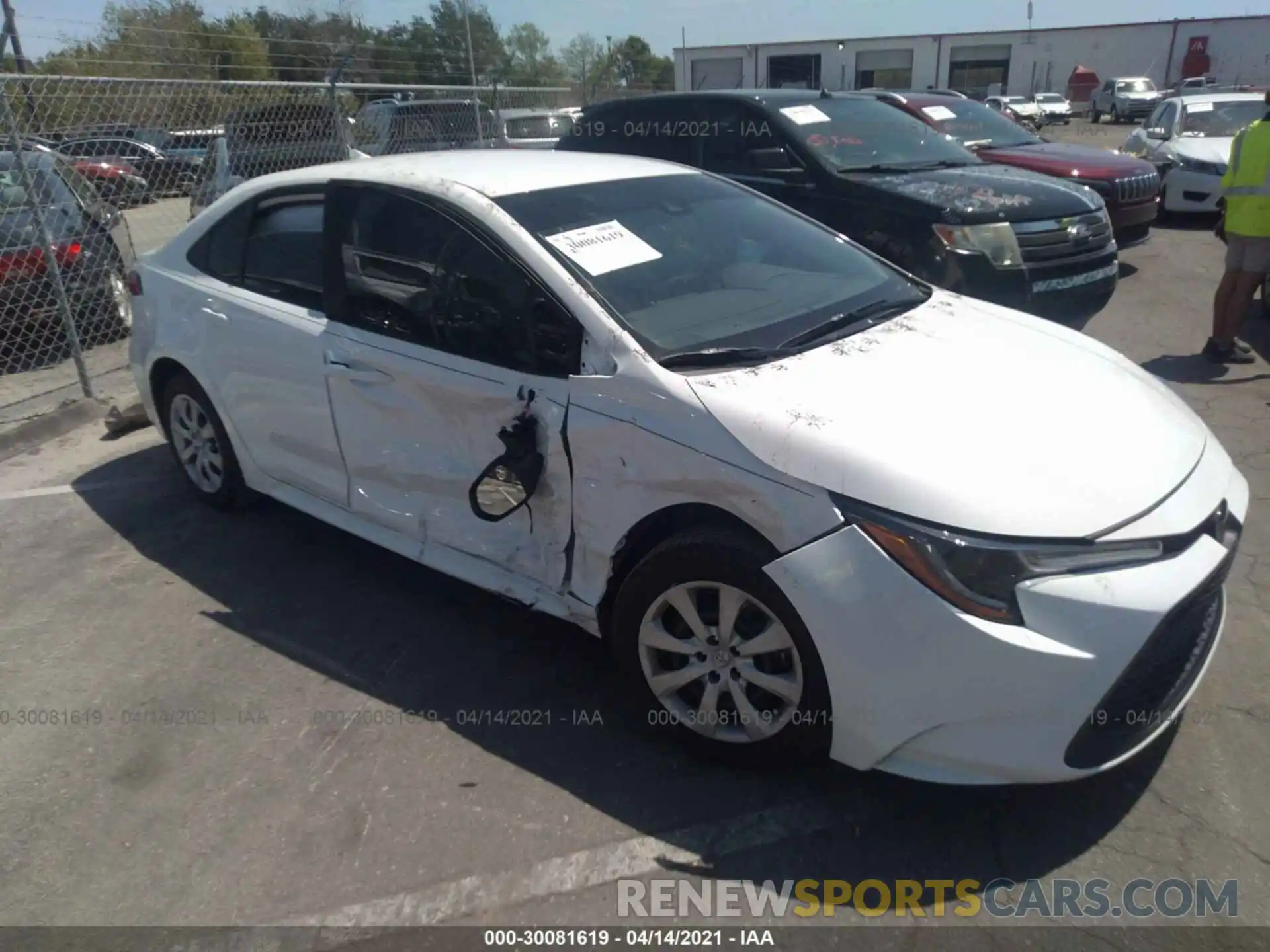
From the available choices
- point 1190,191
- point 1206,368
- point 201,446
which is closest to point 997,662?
point 201,446

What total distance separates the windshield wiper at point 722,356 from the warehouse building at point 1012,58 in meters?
52.3

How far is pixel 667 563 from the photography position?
2793mm

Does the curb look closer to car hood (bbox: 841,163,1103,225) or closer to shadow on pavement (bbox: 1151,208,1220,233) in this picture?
car hood (bbox: 841,163,1103,225)

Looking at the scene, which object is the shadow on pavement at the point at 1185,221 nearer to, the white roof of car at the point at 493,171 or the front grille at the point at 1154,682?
the white roof of car at the point at 493,171

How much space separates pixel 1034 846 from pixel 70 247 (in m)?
7.37

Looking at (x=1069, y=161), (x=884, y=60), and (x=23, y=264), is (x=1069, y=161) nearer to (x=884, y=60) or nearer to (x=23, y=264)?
(x=23, y=264)

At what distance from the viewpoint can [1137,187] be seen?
29.7 ft

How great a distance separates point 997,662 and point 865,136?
18.2 feet

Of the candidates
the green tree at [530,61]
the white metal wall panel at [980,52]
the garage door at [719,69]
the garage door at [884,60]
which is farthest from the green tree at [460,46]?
the white metal wall panel at [980,52]

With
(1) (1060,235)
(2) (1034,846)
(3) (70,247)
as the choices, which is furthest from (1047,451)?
(3) (70,247)

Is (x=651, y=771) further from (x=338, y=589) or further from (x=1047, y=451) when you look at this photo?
(x=338, y=589)

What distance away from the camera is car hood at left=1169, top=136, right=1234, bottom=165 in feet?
37.4

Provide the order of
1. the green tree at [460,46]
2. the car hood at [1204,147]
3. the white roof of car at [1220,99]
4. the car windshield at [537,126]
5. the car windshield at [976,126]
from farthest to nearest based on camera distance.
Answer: the green tree at [460,46] → the car windshield at [537,126] → the white roof of car at [1220,99] → the car hood at [1204,147] → the car windshield at [976,126]

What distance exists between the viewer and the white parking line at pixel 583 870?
98.7 inches
